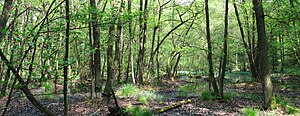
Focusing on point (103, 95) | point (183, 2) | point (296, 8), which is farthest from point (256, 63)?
point (103, 95)

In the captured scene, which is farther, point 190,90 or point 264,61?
point 190,90

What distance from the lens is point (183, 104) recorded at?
336 inches

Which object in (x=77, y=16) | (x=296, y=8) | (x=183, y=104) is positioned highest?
(x=296, y=8)

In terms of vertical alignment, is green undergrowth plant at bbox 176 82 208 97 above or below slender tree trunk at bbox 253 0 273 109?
below

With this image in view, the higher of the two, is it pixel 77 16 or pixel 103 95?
pixel 77 16

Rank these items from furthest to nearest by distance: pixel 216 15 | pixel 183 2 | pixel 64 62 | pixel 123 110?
pixel 216 15, pixel 183 2, pixel 123 110, pixel 64 62

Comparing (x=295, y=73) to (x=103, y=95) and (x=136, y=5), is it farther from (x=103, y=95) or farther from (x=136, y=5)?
(x=103, y=95)

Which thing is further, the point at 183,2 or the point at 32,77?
the point at 183,2

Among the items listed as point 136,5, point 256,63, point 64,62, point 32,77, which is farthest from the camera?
point 136,5

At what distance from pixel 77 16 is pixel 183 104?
565cm

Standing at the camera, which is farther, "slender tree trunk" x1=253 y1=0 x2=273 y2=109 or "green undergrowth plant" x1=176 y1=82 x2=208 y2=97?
"green undergrowth plant" x1=176 y1=82 x2=208 y2=97

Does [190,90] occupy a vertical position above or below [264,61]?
below

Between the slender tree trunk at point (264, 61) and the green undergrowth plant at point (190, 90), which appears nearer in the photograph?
the slender tree trunk at point (264, 61)

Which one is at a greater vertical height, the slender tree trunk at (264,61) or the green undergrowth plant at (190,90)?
the slender tree trunk at (264,61)
